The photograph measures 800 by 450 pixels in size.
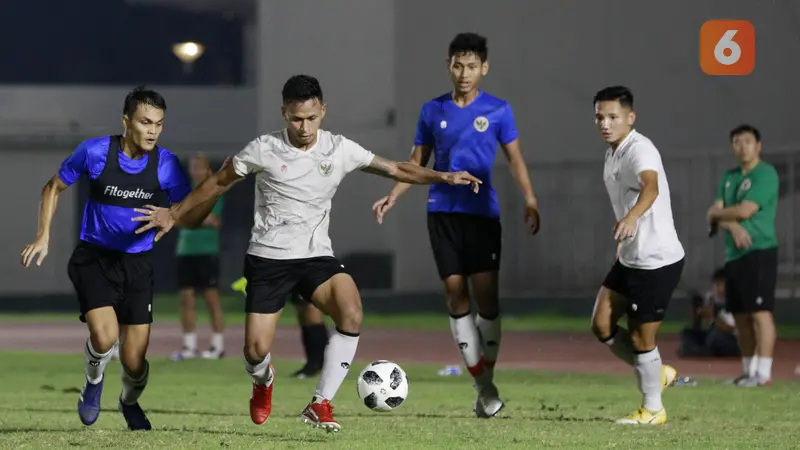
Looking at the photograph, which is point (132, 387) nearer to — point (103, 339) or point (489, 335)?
point (103, 339)

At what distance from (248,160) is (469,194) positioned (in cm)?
198

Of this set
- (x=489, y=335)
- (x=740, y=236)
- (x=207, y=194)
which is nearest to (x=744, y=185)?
(x=740, y=236)

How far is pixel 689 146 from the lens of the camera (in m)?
26.2

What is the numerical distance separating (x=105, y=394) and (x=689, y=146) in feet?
53.3

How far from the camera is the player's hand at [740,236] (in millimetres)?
12859

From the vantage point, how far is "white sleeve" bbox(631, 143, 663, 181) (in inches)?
353

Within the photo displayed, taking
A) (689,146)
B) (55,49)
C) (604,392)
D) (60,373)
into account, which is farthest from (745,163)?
(55,49)

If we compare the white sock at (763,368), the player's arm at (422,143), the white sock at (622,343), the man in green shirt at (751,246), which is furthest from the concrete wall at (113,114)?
the white sock at (622,343)

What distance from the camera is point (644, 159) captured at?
354 inches

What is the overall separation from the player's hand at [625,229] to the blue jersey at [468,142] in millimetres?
1396

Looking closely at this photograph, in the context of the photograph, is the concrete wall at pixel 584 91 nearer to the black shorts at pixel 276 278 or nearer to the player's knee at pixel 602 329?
the player's knee at pixel 602 329

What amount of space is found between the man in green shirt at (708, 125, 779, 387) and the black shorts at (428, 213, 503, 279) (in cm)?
388

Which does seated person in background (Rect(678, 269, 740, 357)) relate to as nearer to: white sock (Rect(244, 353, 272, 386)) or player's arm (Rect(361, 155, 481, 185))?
player's arm (Rect(361, 155, 481, 185))

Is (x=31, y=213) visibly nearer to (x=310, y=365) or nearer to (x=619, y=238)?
(x=310, y=365)
